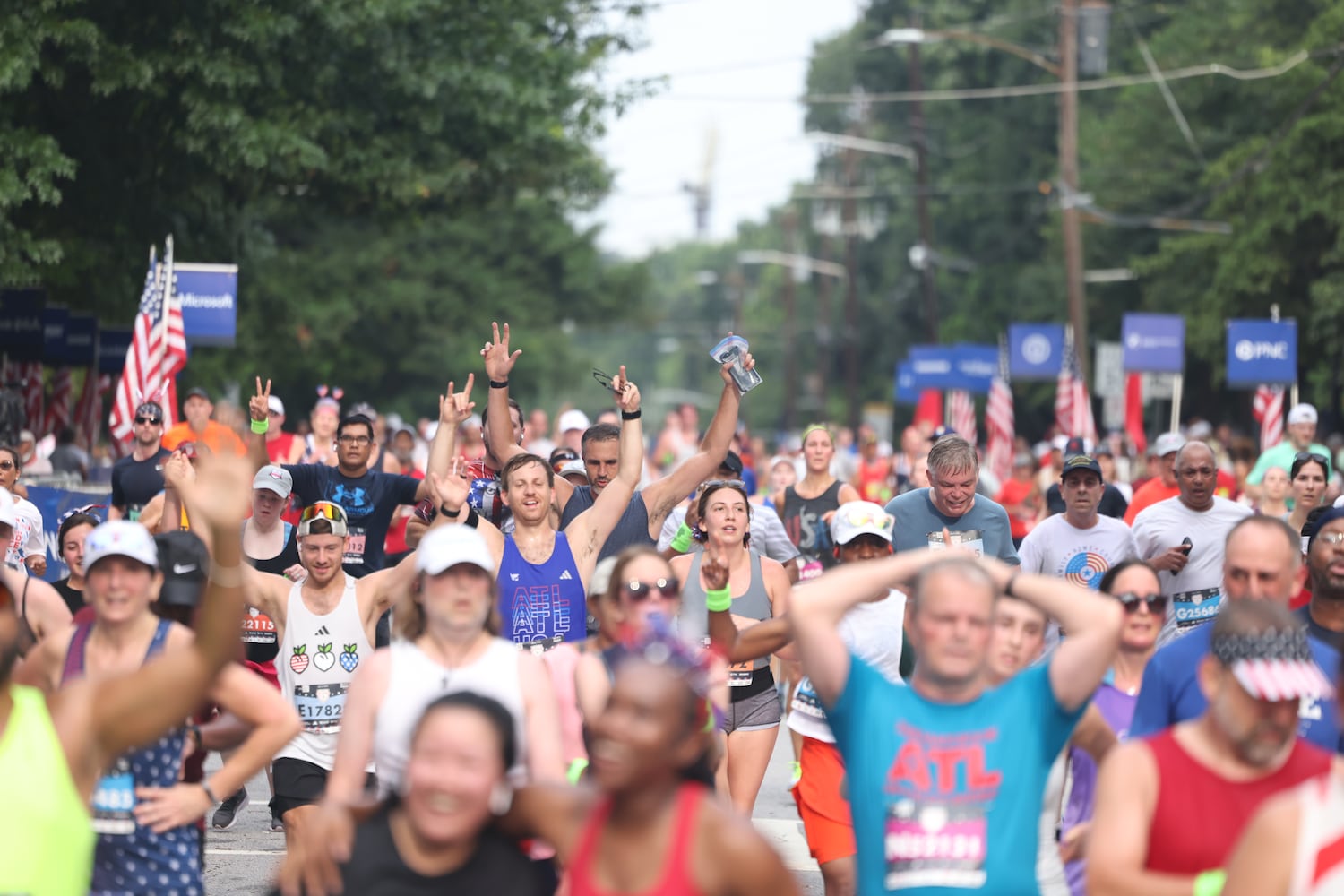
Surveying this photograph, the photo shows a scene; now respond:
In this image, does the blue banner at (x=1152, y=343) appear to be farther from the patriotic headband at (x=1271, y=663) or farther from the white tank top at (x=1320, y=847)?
the white tank top at (x=1320, y=847)

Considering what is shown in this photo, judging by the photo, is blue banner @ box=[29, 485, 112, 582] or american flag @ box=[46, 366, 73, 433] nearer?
blue banner @ box=[29, 485, 112, 582]

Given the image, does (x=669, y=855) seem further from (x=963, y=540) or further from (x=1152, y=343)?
(x=1152, y=343)

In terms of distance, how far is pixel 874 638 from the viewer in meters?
8.38

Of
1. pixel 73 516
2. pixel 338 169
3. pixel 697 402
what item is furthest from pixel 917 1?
pixel 697 402

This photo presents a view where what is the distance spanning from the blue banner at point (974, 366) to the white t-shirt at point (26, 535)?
2487 cm

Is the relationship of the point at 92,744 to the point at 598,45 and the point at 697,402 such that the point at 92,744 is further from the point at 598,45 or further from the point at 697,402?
the point at 697,402

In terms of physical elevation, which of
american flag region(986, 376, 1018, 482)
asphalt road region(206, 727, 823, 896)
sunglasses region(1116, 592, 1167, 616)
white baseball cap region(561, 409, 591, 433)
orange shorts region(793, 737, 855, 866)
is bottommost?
asphalt road region(206, 727, 823, 896)

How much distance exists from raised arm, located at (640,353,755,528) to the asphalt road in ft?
5.52

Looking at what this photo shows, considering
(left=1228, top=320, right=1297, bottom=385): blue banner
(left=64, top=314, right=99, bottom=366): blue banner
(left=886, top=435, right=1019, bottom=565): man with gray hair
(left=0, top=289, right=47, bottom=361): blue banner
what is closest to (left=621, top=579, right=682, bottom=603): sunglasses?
(left=886, top=435, right=1019, bottom=565): man with gray hair

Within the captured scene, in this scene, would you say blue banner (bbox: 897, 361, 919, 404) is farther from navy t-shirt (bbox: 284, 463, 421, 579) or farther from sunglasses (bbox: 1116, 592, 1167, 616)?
sunglasses (bbox: 1116, 592, 1167, 616)

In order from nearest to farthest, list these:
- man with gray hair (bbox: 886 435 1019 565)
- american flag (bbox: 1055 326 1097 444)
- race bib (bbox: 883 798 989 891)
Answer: race bib (bbox: 883 798 989 891) < man with gray hair (bbox: 886 435 1019 565) < american flag (bbox: 1055 326 1097 444)

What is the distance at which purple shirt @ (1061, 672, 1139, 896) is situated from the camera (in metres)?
6.45

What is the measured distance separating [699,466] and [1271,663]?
4726mm

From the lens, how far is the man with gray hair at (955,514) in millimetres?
9422
